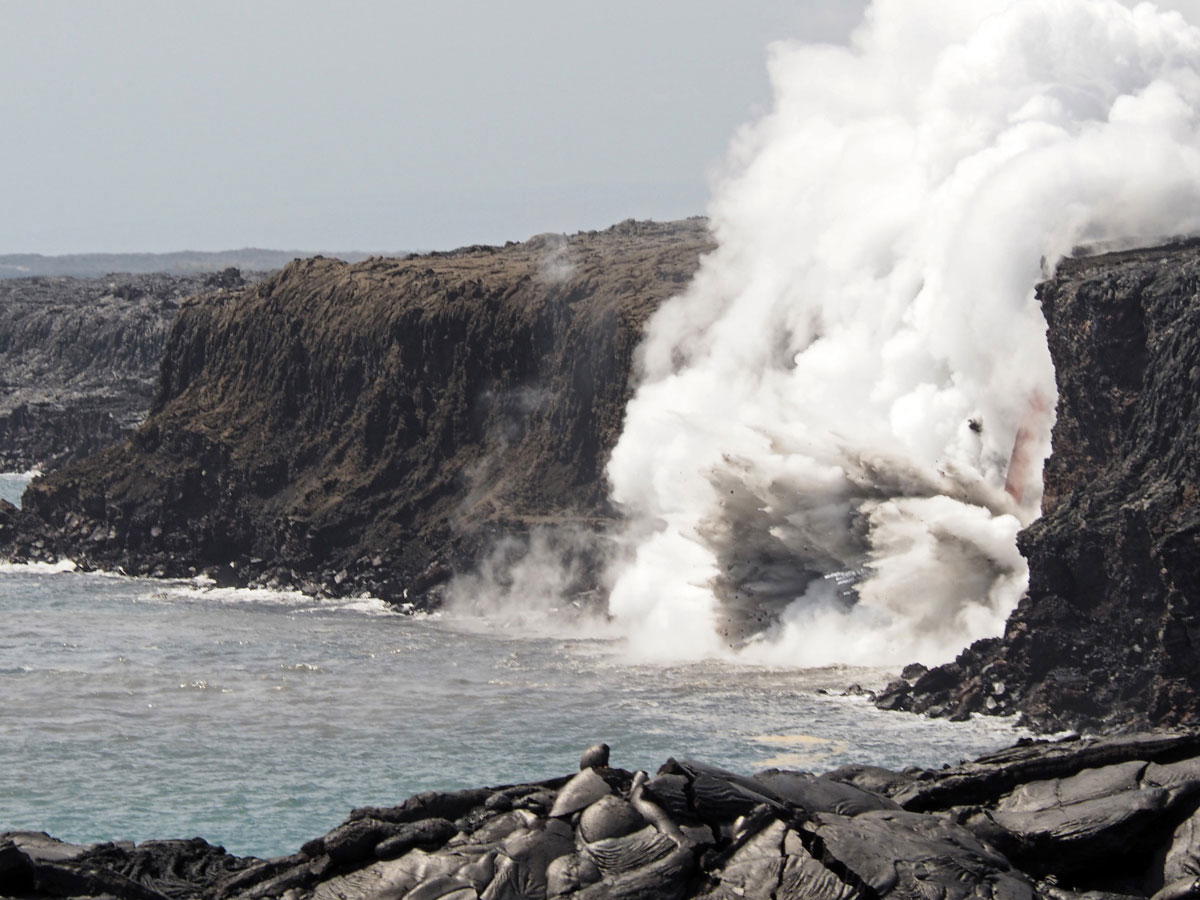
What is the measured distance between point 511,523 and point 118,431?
3426 inches

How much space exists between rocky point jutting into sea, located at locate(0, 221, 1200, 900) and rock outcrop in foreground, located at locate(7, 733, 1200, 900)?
0.18ft

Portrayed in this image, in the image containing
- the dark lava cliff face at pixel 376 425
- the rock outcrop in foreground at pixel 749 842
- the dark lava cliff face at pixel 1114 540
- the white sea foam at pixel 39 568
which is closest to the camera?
the rock outcrop in foreground at pixel 749 842

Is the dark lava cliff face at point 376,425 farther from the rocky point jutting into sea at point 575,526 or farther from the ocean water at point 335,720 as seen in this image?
the ocean water at point 335,720

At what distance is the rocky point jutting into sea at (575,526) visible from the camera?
31.5 m

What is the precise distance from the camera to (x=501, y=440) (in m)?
110

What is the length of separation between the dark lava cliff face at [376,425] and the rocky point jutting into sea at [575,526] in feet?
0.65

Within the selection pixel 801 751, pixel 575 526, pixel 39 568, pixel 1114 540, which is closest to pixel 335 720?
pixel 801 751

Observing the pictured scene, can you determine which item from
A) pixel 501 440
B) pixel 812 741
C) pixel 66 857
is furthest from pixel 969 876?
pixel 501 440

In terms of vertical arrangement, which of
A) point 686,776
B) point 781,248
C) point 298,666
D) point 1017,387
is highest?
point 781,248

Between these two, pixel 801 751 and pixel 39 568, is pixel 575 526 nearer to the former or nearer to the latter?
pixel 39 568

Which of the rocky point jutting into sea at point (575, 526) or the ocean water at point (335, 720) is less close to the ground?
the rocky point jutting into sea at point (575, 526)

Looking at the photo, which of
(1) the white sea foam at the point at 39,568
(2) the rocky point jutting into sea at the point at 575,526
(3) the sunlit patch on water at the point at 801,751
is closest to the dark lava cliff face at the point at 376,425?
(2) the rocky point jutting into sea at the point at 575,526

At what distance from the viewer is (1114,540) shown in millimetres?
64938

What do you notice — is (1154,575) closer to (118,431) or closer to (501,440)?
(501,440)
